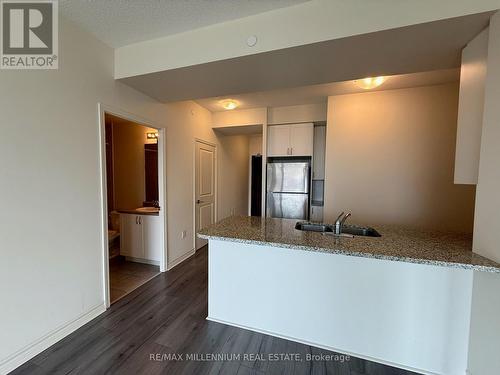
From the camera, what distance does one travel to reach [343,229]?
2258 millimetres

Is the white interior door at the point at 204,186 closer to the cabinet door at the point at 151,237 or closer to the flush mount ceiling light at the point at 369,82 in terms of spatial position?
the cabinet door at the point at 151,237

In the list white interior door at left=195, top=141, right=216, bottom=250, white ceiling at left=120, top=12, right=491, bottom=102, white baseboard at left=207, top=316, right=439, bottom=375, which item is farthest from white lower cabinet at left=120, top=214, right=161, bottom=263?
white ceiling at left=120, top=12, right=491, bottom=102

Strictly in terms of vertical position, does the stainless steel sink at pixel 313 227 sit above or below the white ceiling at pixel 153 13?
below

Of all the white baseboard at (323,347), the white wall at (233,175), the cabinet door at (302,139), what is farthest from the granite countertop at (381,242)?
→ the white wall at (233,175)

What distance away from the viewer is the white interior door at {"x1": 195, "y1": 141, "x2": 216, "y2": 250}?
13.0ft

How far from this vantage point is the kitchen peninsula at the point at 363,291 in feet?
4.90

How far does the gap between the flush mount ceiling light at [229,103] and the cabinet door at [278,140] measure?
739 millimetres

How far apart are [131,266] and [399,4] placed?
4.06 meters

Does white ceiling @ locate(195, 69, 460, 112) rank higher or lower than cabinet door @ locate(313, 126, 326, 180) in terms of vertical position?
higher

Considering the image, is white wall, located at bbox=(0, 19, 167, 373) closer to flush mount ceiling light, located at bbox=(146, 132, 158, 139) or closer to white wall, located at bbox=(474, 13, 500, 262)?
flush mount ceiling light, located at bbox=(146, 132, 158, 139)

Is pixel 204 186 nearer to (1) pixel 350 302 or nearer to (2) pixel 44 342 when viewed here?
(2) pixel 44 342

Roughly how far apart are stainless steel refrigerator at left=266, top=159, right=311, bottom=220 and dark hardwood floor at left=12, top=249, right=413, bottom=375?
7.18 ft
